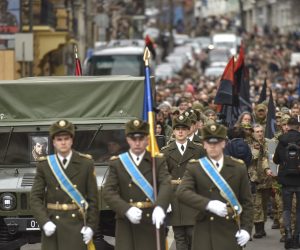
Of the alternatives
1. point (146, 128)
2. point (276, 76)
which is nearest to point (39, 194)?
point (146, 128)

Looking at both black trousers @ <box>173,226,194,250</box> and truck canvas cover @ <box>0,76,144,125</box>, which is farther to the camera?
truck canvas cover @ <box>0,76,144,125</box>

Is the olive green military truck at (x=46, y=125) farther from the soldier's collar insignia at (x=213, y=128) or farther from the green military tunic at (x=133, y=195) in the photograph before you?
the soldier's collar insignia at (x=213, y=128)

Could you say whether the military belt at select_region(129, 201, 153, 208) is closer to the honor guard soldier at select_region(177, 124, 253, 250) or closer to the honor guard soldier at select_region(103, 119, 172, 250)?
the honor guard soldier at select_region(103, 119, 172, 250)

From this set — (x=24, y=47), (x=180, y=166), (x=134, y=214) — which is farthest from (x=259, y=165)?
(x=24, y=47)

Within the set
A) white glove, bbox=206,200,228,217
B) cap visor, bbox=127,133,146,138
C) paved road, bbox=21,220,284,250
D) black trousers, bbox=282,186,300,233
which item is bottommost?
paved road, bbox=21,220,284,250

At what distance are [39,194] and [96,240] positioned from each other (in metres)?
3.14

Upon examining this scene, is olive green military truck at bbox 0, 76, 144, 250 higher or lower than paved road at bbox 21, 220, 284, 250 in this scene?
higher

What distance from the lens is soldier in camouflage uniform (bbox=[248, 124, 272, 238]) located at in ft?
63.3

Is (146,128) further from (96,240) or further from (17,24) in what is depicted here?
(17,24)

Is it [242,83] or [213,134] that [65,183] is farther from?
[242,83]

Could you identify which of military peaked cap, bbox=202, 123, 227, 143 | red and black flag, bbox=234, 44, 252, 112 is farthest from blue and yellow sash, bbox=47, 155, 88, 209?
red and black flag, bbox=234, 44, 252, 112

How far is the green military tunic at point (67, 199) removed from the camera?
12.6m

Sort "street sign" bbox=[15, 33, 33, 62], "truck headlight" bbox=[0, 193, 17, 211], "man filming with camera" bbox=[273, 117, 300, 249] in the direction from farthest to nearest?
"street sign" bbox=[15, 33, 33, 62] < "man filming with camera" bbox=[273, 117, 300, 249] < "truck headlight" bbox=[0, 193, 17, 211]

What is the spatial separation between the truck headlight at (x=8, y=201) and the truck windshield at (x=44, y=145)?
85 cm
